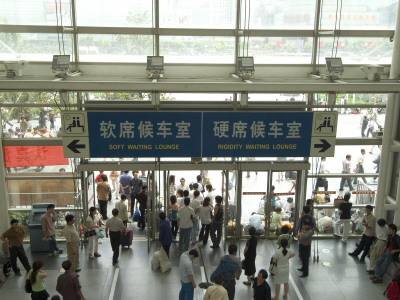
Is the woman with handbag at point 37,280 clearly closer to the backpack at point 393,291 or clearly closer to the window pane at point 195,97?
the window pane at point 195,97

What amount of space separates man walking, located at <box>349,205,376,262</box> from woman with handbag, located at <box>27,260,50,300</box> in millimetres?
6407

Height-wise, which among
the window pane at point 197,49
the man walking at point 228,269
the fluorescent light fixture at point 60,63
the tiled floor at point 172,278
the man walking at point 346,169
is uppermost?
the window pane at point 197,49

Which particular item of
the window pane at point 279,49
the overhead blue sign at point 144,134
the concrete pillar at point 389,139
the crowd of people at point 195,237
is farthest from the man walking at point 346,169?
the overhead blue sign at point 144,134

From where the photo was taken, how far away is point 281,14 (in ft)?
31.4

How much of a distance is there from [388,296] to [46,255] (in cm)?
693

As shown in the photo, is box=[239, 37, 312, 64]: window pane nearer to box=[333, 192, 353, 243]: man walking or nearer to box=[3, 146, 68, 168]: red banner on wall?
box=[333, 192, 353, 243]: man walking

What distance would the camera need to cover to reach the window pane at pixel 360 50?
979cm

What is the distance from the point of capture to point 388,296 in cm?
795

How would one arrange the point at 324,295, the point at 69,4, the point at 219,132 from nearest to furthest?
the point at 219,132 → the point at 324,295 → the point at 69,4

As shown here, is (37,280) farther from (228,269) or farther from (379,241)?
(379,241)

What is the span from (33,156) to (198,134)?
170 inches

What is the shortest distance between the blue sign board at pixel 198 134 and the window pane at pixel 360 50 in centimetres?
280

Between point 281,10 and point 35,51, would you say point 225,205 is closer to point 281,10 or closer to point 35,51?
point 281,10

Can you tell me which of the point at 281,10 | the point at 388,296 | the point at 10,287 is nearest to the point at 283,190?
the point at 388,296
